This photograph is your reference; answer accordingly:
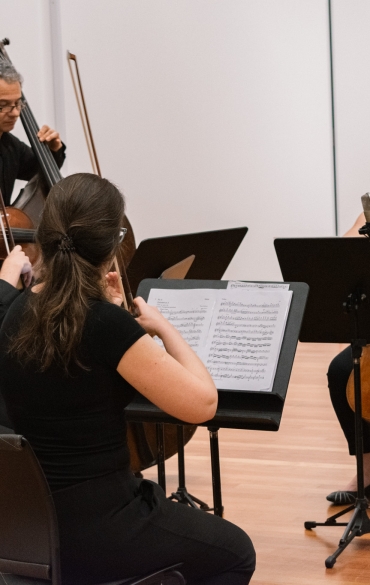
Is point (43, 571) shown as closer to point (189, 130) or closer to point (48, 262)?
point (48, 262)

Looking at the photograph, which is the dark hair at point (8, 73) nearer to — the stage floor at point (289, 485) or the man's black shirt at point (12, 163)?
the man's black shirt at point (12, 163)

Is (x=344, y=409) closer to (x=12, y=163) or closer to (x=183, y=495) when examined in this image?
(x=183, y=495)

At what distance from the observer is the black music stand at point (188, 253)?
2305 mm

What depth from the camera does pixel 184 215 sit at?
224 inches

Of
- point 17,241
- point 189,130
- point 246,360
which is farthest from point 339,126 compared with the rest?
point 246,360

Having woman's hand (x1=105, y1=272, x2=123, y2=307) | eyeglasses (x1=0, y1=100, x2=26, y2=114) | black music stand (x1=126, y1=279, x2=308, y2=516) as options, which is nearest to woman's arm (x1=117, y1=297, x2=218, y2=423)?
woman's hand (x1=105, y1=272, x2=123, y2=307)

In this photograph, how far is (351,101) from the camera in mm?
5168

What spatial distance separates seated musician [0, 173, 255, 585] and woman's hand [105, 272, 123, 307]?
0.06 m

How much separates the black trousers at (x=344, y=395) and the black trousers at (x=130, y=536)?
4.05ft

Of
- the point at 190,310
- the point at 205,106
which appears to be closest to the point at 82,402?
the point at 190,310

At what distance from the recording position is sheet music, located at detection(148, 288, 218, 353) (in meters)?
1.83

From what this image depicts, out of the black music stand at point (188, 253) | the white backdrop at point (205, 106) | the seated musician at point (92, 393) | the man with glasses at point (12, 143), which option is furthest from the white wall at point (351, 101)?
the seated musician at point (92, 393)

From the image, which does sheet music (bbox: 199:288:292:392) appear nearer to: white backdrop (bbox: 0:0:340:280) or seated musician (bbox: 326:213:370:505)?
seated musician (bbox: 326:213:370:505)

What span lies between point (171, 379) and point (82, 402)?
0.48 ft
